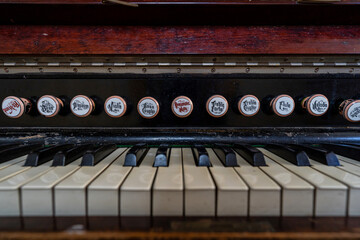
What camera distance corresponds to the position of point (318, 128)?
2.60 feet

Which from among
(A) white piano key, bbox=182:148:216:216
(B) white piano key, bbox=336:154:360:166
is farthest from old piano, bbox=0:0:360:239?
(A) white piano key, bbox=182:148:216:216

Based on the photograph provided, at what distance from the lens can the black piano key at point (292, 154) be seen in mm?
602

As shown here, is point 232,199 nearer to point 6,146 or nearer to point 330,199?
point 330,199

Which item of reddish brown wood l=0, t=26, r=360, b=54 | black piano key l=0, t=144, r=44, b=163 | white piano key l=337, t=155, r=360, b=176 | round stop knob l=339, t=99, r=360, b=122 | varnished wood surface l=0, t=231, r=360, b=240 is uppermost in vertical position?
reddish brown wood l=0, t=26, r=360, b=54

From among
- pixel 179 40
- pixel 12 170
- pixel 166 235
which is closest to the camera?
pixel 166 235

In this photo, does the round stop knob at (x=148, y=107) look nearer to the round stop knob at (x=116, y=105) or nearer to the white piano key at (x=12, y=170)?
the round stop knob at (x=116, y=105)

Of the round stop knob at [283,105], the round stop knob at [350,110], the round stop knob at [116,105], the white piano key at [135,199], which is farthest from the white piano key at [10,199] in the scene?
the round stop knob at [350,110]

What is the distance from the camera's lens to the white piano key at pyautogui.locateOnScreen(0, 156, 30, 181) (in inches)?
20.5

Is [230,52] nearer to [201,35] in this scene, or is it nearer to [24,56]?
[201,35]

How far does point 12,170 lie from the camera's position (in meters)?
0.56

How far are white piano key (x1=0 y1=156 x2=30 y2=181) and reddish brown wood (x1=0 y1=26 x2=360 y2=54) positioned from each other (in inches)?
17.8

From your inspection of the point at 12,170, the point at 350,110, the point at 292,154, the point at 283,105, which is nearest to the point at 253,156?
the point at 292,154

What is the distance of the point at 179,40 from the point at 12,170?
2.39ft

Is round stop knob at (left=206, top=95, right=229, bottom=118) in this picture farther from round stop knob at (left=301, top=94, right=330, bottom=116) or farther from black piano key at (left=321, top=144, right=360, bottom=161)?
black piano key at (left=321, top=144, right=360, bottom=161)
